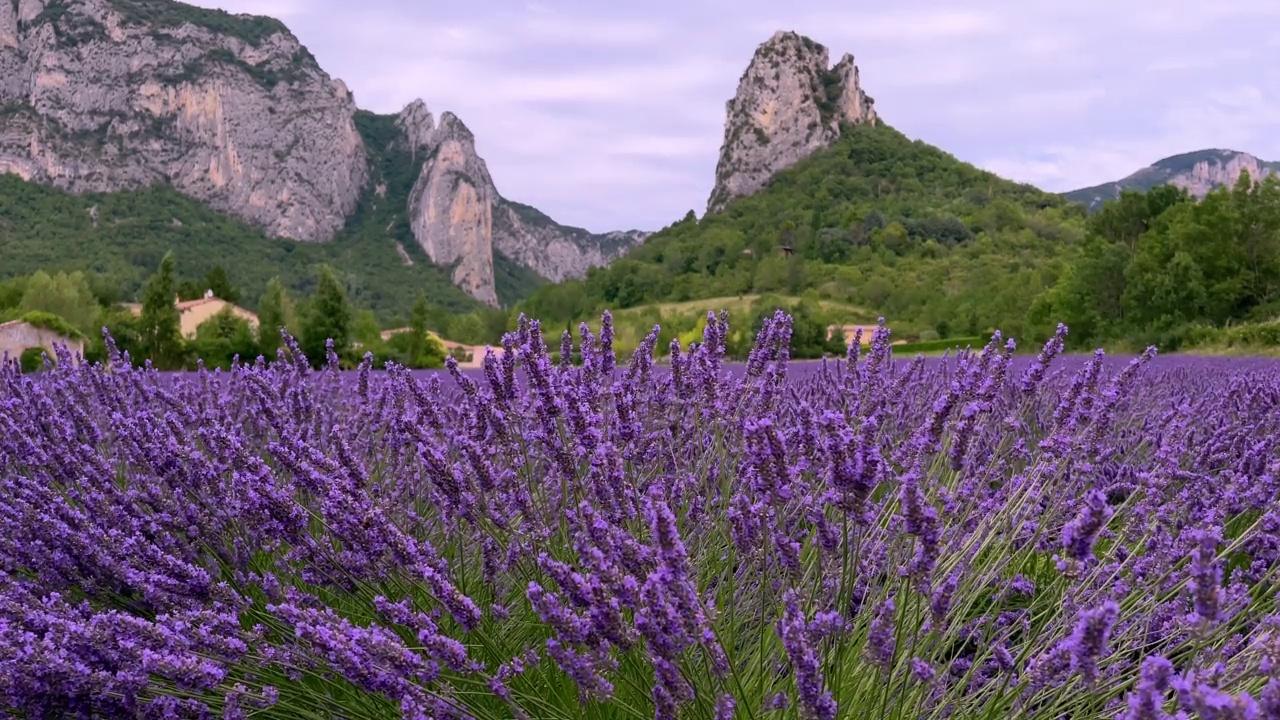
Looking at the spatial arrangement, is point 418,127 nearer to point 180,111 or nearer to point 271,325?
point 180,111

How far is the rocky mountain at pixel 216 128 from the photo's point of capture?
95.3 m

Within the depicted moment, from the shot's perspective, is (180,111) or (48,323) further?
(180,111)

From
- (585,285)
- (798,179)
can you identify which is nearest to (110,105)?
(585,285)

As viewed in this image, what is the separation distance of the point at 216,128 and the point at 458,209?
28549 mm

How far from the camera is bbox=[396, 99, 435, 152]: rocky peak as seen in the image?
125750 millimetres

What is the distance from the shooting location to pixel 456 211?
388 feet

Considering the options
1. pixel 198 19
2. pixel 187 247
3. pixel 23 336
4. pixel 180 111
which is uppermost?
pixel 198 19

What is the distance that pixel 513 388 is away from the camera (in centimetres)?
211

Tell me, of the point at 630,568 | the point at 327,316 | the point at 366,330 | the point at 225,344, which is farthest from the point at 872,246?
the point at 630,568

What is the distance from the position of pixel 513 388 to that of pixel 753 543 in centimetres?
71

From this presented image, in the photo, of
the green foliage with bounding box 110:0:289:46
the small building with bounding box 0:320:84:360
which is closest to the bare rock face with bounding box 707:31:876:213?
the green foliage with bounding box 110:0:289:46

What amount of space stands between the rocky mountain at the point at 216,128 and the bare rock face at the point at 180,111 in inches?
5.7

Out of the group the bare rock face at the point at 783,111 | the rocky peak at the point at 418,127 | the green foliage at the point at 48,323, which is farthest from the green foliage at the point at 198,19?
the green foliage at the point at 48,323

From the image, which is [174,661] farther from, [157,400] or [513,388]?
[157,400]
